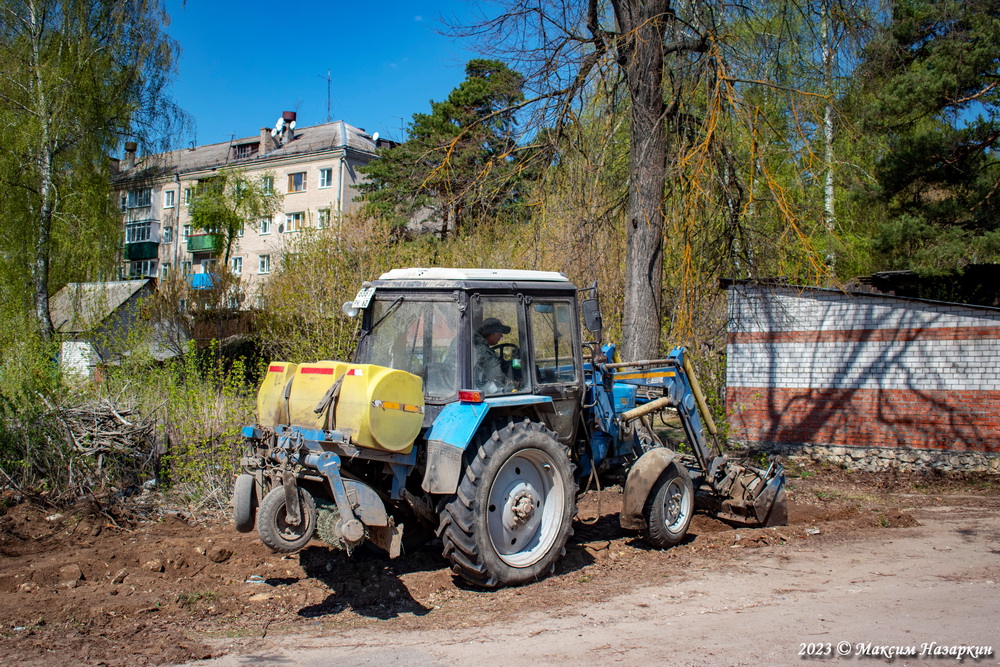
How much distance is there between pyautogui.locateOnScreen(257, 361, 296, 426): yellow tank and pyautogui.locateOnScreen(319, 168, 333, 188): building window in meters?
37.0

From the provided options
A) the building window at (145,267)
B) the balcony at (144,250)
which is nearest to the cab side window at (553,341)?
the balcony at (144,250)

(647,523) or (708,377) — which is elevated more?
(708,377)

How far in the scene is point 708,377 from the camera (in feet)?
40.0

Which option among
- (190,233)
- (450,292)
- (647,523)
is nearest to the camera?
(450,292)

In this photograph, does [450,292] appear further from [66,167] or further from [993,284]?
[66,167]

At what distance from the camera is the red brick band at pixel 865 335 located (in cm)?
1008

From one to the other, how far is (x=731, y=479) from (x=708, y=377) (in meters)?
4.69

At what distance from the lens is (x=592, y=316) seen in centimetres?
614

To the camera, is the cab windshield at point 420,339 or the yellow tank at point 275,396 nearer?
the yellow tank at point 275,396

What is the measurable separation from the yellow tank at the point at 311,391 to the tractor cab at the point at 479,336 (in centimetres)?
75

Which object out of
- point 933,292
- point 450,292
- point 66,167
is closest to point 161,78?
point 66,167

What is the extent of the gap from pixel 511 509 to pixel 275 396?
198 centimetres

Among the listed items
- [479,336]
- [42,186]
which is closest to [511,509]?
[479,336]

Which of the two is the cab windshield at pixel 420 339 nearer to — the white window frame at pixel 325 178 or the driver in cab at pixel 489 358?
the driver in cab at pixel 489 358
